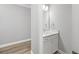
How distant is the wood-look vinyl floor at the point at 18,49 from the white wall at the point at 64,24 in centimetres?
51

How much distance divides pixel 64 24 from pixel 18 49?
2.68 ft

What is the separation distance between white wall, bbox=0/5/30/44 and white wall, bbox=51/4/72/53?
1.61 ft

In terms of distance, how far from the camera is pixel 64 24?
1398 mm

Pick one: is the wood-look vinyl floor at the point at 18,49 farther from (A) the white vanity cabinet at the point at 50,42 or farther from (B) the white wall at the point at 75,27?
(B) the white wall at the point at 75,27

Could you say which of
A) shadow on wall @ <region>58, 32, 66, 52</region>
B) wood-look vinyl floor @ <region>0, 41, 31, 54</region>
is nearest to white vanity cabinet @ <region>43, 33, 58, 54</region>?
shadow on wall @ <region>58, 32, 66, 52</region>

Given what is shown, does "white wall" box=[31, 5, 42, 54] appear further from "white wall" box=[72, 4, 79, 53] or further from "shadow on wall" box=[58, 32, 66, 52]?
"white wall" box=[72, 4, 79, 53]

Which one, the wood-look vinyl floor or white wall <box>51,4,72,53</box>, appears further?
white wall <box>51,4,72,53</box>

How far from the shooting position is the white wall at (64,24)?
138 cm

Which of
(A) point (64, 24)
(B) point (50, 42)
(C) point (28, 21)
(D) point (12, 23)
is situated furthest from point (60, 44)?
(D) point (12, 23)

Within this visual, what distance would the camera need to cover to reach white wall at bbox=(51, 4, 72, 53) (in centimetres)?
138

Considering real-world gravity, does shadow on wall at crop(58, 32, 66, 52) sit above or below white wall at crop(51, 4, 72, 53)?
below

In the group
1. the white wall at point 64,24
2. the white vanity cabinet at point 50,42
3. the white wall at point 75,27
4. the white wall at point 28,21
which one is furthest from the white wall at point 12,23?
the white wall at point 75,27

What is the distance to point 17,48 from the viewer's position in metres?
1.35
